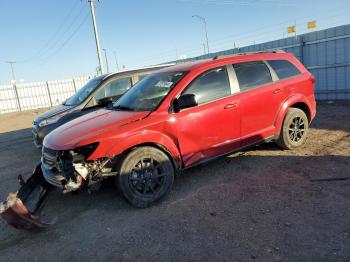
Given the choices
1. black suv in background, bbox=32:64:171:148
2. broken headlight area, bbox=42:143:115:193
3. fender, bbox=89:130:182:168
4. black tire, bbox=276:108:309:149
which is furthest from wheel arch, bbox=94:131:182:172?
black suv in background, bbox=32:64:171:148

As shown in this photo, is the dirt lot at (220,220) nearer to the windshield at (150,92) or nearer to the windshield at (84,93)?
the windshield at (150,92)

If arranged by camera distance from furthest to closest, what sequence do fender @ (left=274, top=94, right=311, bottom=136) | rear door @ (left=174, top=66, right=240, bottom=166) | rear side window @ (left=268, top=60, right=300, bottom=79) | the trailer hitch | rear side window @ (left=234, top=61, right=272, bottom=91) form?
rear side window @ (left=268, top=60, right=300, bottom=79), fender @ (left=274, top=94, right=311, bottom=136), rear side window @ (left=234, top=61, right=272, bottom=91), rear door @ (left=174, top=66, right=240, bottom=166), the trailer hitch

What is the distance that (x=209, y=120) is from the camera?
4711mm

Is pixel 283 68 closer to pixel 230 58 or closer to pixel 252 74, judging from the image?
pixel 252 74

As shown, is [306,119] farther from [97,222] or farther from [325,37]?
[325,37]

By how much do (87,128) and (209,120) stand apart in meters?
1.78

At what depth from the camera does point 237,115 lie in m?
4.99

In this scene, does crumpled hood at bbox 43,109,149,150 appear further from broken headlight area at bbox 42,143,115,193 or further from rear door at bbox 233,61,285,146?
rear door at bbox 233,61,285,146

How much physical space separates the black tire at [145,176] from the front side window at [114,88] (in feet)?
12.9

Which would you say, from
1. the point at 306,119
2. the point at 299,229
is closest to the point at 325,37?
the point at 306,119

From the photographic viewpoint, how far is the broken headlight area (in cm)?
392

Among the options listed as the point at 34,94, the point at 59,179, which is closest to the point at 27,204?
the point at 59,179

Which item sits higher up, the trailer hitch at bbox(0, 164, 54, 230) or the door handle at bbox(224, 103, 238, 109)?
the door handle at bbox(224, 103, 238, 109)

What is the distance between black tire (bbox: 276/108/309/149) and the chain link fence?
86.0 ft
